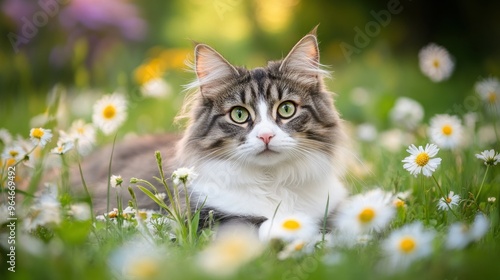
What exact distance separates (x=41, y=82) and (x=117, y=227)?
174 inches

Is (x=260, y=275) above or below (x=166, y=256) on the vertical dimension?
below

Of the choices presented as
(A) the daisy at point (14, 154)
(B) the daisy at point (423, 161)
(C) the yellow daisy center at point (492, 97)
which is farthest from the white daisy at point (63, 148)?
(C) the yellow daisy center at point (492, 97)

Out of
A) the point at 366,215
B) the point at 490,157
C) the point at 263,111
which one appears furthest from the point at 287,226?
the point at 490,157

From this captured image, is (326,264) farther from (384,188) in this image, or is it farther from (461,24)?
(461,24)

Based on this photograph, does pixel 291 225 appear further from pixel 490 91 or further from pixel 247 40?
pixel 247 40

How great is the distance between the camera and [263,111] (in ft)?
6.67

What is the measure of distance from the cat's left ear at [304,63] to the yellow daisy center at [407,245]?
100 cm

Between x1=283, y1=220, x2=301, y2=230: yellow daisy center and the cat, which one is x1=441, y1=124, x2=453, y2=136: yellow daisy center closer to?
the cat

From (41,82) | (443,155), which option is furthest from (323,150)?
(41,82)

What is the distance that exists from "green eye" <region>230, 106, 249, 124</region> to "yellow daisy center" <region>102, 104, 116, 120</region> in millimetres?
572

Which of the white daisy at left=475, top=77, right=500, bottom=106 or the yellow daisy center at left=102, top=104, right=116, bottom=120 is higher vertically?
the white daisy at left=475, top=77, right=500, bottom=106

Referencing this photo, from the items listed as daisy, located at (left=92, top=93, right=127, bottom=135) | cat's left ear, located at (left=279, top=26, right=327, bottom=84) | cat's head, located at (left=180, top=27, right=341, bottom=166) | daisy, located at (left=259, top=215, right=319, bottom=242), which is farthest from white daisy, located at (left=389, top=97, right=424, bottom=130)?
daisy, located at (left=259, top=215, right=319, bottom=242)

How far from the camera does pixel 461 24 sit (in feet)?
18.0

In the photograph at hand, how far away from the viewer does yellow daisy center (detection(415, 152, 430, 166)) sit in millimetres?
1891
